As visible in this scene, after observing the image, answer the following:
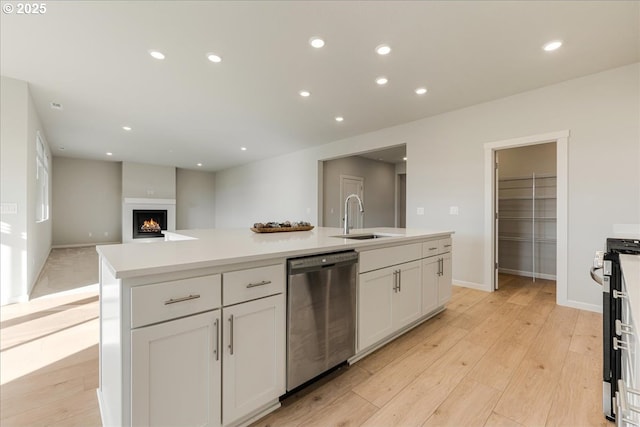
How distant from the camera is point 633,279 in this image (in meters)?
0.94

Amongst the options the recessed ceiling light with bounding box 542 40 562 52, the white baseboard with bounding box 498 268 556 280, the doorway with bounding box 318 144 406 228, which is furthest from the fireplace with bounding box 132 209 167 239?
the recessed ceiling light with bounding box 542 40 562 52

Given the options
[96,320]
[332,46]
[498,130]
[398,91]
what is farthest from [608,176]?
[96,320]

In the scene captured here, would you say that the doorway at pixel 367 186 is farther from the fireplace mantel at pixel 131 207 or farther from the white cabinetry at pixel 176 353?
the fireplace mantel at pixel 131 207

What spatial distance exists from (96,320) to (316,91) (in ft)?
11.6

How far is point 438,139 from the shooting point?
427cm

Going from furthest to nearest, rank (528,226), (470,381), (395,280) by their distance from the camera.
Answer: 1. (528,226)
2. (395,280)
3. (470,381)

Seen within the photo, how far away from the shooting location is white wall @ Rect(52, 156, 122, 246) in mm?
7801

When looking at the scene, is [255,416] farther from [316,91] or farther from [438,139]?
[438,139]

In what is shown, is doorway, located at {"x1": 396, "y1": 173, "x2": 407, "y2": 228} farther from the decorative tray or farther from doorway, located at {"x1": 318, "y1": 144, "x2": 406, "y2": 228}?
the decorative tray

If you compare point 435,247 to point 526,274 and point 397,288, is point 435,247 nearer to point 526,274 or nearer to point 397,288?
point 397,288

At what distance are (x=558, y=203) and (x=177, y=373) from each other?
4.15 metres

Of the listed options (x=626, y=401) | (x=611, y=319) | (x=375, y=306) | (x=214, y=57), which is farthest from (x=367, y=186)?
(x=626, y=401)

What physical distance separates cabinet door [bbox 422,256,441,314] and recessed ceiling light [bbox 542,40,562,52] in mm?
2234

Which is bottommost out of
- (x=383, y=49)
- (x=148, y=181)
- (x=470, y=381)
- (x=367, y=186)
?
(x=470, y=381)
